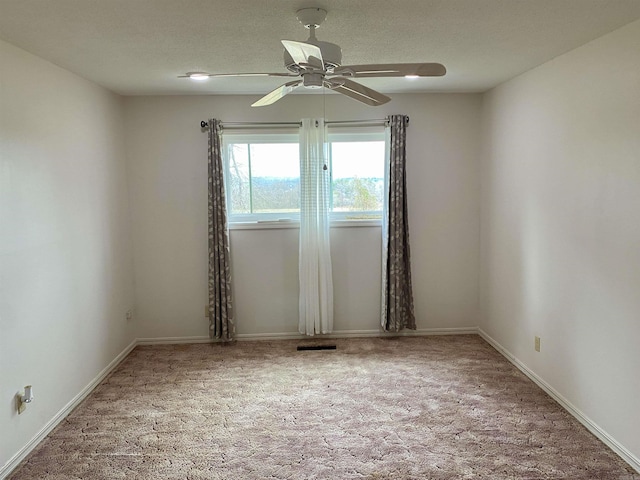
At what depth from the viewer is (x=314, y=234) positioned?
4453mm

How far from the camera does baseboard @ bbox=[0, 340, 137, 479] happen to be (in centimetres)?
253

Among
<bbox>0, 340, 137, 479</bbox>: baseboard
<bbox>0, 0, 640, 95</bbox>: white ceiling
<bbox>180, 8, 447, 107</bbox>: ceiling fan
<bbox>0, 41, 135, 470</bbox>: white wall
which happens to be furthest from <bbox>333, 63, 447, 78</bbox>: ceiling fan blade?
<bbox>0, 340, 137, 479</bbox>: baseboard

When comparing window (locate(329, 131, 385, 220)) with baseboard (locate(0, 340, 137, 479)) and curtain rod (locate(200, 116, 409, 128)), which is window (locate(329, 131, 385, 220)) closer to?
curtain rod (locate(200, 116, 409, 128))

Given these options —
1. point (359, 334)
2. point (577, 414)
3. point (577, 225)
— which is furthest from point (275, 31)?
point (359, 334)

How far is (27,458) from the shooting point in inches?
104

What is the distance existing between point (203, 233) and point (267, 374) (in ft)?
5.01

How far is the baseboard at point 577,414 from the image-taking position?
2.50m

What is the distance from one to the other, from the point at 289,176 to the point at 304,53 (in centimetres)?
266

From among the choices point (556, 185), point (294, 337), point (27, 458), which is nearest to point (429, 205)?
point (556, 185)

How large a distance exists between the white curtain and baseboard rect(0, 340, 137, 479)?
170 centimetres

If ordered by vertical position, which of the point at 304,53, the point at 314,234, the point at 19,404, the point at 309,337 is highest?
the point at 304,53

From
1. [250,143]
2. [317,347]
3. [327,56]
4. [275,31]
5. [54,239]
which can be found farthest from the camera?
[250,143]

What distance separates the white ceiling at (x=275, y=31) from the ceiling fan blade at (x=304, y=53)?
0.95 ft

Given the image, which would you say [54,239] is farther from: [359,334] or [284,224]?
[359,334]
